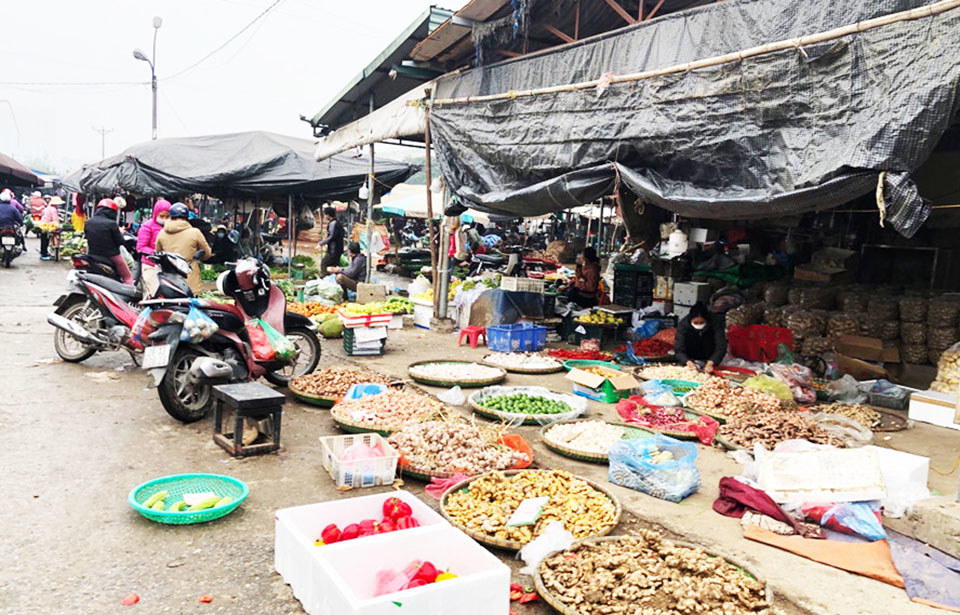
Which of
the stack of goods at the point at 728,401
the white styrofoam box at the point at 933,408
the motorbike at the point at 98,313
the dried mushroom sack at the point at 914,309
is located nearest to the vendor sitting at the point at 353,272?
the motorbike at the point at 98,313

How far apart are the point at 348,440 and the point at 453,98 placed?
6732 millimetres

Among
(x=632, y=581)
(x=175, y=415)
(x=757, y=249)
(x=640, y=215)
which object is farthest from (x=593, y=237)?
(x=632, y=581)

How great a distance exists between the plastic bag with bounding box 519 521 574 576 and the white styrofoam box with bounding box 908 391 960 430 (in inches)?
194

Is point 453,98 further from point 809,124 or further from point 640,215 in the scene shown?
point 809,124

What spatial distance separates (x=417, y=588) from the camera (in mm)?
2518

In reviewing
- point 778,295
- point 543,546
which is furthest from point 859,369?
point 543,546

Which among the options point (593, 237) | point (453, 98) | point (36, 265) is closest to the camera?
point (453, 98)

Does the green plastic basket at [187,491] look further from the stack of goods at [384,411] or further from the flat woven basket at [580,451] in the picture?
the flat woven basket at [580,451]

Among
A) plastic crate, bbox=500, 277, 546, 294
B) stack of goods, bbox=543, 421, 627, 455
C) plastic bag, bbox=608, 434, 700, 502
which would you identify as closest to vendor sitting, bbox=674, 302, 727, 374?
stack of goods, bbox=543, 421, 627, 455

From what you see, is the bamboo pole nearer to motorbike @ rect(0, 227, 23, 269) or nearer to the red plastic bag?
the red plastic bag

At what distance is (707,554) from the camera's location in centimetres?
343

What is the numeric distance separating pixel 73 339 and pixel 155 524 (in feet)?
15.5

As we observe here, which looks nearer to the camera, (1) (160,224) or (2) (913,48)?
(2) (913,48)

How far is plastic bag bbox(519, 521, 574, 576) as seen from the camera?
3417 mm
